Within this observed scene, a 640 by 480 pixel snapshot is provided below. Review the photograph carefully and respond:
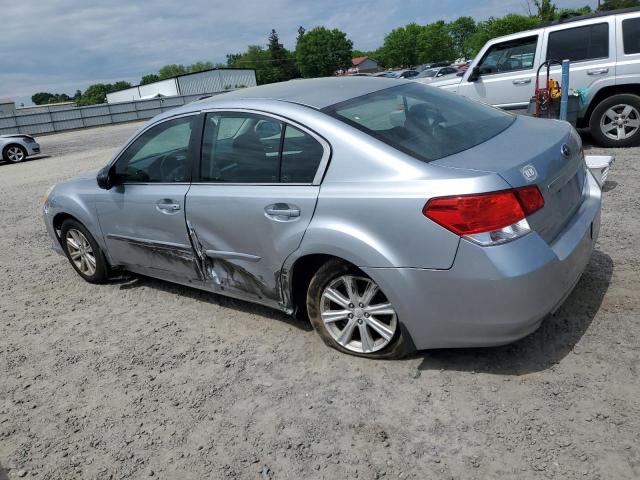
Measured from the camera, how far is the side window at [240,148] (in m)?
3.32

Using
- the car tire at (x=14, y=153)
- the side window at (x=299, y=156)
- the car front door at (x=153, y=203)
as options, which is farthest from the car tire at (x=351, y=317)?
the car tire at (x=14, y=153)

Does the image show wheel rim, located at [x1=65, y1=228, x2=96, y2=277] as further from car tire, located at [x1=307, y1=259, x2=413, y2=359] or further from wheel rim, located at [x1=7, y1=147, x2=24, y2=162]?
wheel rim, located at [x1=7, y1=147, x2=24, y2=162]

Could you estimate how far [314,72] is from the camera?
112312 mm

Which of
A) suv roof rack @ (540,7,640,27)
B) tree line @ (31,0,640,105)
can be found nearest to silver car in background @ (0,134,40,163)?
suv roof rack @ (540,7,640,27)

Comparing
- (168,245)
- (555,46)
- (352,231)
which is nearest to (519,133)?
(352,231)

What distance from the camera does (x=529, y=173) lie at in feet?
8.77

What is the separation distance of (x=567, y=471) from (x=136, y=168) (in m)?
3.54

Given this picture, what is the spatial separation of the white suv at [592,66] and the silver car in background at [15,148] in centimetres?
1714

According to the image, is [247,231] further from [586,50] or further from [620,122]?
[586,50]

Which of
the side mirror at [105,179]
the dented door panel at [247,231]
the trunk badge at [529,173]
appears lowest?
the dented door panel at [247,231]

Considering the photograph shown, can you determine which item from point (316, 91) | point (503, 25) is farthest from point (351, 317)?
point (503, 25)

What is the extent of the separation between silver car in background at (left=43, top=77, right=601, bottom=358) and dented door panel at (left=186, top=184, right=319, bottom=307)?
1 cm

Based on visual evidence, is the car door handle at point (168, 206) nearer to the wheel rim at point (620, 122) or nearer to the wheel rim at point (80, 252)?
the wheel rim at point (80, 252)

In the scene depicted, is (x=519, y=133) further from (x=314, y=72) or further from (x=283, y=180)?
(x=314, y=72)
